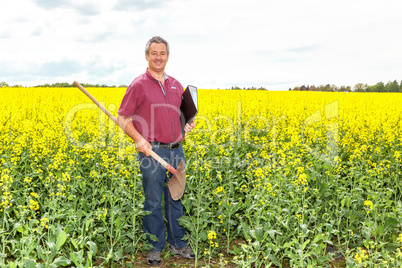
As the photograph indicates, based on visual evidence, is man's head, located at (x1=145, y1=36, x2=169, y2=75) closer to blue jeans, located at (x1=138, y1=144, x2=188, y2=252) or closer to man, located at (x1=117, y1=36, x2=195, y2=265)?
man, located at (x1=117, y1=36, x2=195, y2=265)

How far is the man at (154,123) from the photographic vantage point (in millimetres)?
3637

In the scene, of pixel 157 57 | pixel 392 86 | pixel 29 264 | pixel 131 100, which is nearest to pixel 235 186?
pixel 131 100

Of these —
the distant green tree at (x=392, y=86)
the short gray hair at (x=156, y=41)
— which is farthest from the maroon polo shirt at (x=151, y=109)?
the distant green tree at (x=392, y=86)

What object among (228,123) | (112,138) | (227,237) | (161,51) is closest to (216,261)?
(227,237)

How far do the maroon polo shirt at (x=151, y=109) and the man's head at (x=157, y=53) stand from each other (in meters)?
0.14

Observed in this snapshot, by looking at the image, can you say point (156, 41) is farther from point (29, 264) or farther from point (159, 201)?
point (29, 264)

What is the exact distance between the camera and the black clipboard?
3.87 m

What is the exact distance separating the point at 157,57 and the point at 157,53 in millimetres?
42

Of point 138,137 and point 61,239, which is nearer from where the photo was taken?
point 61,239

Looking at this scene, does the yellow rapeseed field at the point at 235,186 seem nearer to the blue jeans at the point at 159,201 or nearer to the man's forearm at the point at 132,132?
the blue jeans at the point at 159,201

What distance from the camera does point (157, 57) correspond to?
364cm

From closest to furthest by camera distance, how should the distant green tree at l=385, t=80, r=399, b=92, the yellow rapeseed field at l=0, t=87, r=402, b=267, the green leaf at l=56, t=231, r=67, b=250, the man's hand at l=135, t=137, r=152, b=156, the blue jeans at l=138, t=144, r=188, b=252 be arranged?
the green leaf at l=56, t=231, r=67, b=250
the man's hand at l=135, t=137, r=152, b=156
the blue jeans at l=138, t=144, r=188, b=252
the yellow rapeseed field at l=0, t=87, r=402, b=267
the distant green tree at l=385, t=80, r=399, b=92

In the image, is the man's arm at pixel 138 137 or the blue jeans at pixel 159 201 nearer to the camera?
the man's arm at pixel 138 137

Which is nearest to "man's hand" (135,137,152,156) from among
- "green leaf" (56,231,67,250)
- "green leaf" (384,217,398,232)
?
Result: "green leaf" (56,231,67,250)
